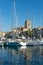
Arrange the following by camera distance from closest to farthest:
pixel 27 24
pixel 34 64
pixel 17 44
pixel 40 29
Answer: pixel 34 64, pixel 17 44, pixel 40 29, pixel 27 24

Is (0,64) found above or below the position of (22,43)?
below

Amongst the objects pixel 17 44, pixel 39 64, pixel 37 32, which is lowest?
pixel 39 64

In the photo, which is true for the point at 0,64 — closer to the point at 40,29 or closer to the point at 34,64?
the point at 34,64

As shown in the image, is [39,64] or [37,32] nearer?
[39,64]

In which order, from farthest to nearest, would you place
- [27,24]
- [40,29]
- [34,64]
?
[27,24], [40,29], [34,64]

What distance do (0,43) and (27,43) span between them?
7908 mm

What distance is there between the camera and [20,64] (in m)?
24.1

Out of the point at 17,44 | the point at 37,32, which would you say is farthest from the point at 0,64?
the point at 37,32

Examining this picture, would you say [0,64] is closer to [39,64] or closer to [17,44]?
[39,64]

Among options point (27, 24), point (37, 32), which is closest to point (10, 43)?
point (37, 32)

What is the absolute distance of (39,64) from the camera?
24203mm

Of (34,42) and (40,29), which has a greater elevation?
(40,29)

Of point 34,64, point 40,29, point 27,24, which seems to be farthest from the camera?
point 27,24

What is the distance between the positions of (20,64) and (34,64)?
5.25 feet
